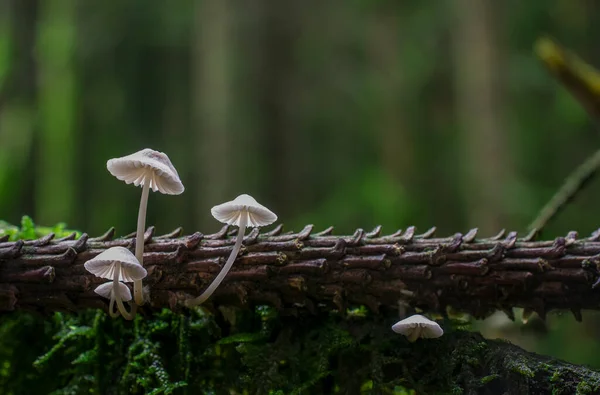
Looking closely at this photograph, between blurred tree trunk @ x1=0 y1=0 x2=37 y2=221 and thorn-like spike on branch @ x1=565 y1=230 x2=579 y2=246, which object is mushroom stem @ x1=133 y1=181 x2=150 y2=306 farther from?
blurred tree trunk @ x1=0 y1=0 x2=37 y2=221

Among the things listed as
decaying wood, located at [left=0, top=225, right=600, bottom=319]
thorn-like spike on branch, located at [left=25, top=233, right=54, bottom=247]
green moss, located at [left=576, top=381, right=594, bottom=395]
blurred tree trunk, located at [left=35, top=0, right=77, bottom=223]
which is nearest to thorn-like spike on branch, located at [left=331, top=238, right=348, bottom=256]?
decaying wood, located at [left=0, top=225, right=600, bottom=319]

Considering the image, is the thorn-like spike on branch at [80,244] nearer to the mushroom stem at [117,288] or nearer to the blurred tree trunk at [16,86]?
the mushroom stem at [117,288]

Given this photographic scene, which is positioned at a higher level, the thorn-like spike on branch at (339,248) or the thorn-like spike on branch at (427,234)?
the thorn-like spike on branch at (427,234)

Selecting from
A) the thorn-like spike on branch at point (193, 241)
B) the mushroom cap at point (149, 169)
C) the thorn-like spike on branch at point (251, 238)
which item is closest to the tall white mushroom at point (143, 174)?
the mushroom cap at point (149, 169)

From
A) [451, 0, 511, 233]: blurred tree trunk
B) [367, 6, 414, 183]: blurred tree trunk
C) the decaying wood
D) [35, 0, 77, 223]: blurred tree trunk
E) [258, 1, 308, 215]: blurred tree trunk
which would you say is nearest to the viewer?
the decaying wood

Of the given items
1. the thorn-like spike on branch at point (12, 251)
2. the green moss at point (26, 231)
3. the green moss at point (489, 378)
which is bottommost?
the green moss at point (489, 378)

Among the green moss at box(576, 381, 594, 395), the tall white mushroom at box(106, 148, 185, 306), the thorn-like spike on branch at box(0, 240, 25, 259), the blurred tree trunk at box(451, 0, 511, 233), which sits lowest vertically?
the green moss at box(576, 381, 594, 395)

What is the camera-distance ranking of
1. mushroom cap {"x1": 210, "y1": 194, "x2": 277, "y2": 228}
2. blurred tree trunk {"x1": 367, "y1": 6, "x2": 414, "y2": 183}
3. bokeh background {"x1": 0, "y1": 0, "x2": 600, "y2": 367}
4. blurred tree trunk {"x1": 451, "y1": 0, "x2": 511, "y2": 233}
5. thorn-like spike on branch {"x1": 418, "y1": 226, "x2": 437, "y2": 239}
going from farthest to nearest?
blurred tree trunk {"x1": 367, "y1": 6, "x2": 414, "y2": 183}
bokeh background {"x1": 0, "y1": 0, "x2": 600, "y2": 367}
blurred tree trunk {"x1": 451, "y1": 0, "x2": 511, "y2": 233}
thorn-like spike on branch {"x1": 418, "y1": 226, "x2": 437, "y2": 239}
mushroom cap {"x1": 210, "y1": 194, "x2": 277, "y2": 228}

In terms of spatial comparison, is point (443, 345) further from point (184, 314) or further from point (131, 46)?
point (131, 46)
